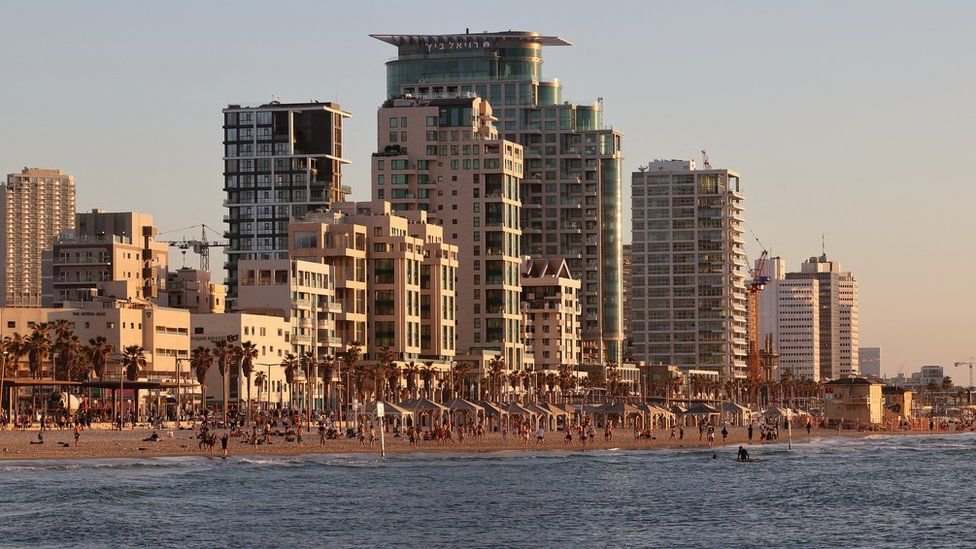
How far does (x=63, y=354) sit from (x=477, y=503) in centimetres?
9148

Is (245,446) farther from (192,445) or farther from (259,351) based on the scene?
(259,351)

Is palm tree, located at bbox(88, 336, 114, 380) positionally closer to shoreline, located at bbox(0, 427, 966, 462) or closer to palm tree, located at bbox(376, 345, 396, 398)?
shoreline, located at bbox(0, 427, 966, 462)

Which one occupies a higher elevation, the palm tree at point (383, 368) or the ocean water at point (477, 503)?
the palm tree at point (383, 368)

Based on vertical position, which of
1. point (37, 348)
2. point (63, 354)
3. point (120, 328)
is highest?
point (120, 328)

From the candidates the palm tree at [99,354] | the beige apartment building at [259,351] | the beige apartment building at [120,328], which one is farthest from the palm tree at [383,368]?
the palm tree at [99,354]

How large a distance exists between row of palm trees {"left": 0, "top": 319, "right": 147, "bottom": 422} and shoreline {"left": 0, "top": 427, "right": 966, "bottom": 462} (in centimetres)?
1847

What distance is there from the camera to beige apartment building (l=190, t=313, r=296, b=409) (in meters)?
192

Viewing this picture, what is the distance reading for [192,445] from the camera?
12988 cm

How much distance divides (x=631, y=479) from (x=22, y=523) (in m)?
45.9

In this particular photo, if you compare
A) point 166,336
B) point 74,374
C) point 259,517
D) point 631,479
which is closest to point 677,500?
point 631,479

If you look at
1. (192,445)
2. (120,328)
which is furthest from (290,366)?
(192,445)

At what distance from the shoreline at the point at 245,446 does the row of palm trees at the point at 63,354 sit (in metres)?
18.5

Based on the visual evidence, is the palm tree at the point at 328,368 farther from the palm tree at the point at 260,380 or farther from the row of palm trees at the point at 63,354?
the row of palm trees at the point at 63,354

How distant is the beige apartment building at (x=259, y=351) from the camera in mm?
191500
